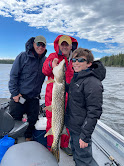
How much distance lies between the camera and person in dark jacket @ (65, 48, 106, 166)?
1.88 metres

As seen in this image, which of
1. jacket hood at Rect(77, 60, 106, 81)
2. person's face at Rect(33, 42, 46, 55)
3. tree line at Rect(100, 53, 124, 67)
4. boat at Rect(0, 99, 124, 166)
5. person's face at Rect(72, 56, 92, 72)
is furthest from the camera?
tree line at Rect(100, 53, 124, 67)

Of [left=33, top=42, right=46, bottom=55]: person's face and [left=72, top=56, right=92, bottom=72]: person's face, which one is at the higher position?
[left=33, top=42, right=46, bottom=55]: person's face

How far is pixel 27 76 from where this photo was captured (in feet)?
10.3

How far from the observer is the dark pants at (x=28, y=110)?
3.18 metres

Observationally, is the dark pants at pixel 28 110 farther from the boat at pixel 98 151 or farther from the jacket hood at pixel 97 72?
the jacket hood at pixel 97 72

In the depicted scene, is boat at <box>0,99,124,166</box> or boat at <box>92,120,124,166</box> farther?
boat at <box>92,120,124,166</box>

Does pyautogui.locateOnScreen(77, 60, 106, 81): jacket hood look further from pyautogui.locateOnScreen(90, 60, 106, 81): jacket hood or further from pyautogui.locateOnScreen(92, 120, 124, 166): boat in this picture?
pyautogui.locateOnScreen(92, 120, 124, 166): boat

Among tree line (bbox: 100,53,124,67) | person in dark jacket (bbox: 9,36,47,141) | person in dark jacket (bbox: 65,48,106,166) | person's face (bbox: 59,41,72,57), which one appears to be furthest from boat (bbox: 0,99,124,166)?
tree line (bbox: 100,53,124,67)

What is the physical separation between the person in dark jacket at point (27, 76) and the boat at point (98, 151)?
4.03 feet

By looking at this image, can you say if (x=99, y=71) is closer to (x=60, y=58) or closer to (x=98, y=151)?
(x=60, y=58)

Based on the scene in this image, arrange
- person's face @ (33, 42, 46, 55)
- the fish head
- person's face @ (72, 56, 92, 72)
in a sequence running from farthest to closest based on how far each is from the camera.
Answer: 1. person's face @ (33, 42, 46, 55)
2. the fish head
3. person's face @ (72, 56, 92, 72)

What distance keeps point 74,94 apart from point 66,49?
3.34 feet

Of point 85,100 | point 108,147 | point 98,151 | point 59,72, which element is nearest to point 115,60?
point 108,147

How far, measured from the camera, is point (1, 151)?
2391 mm
